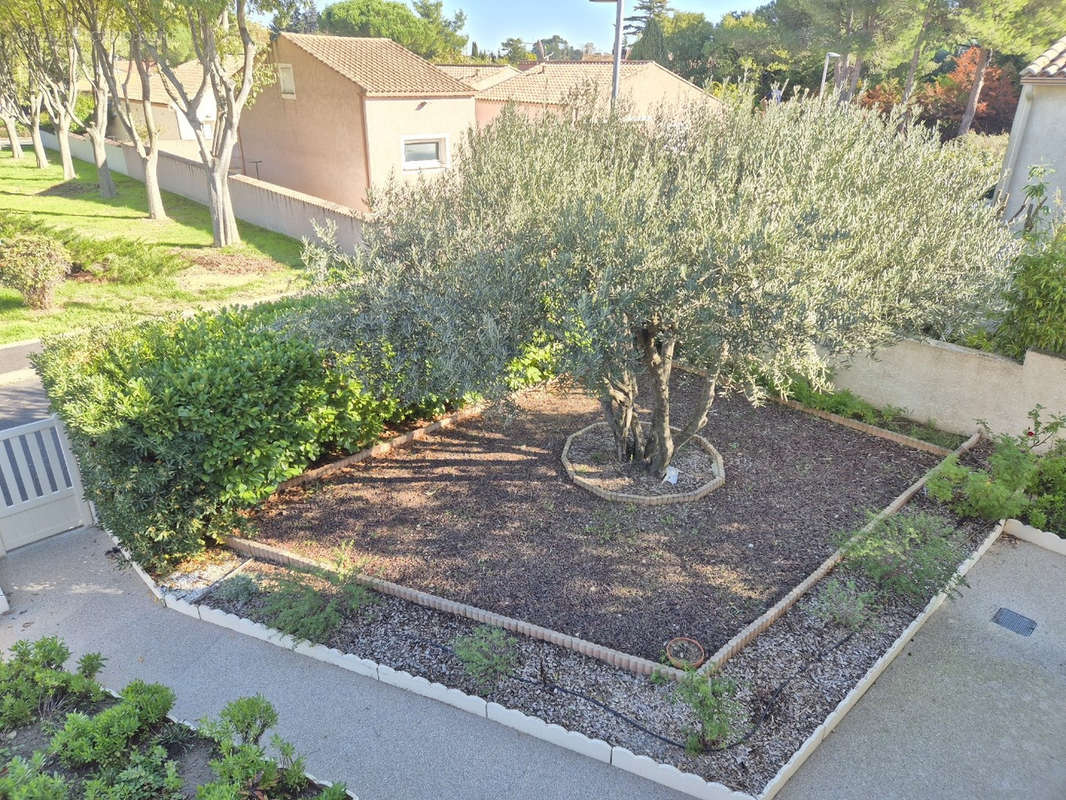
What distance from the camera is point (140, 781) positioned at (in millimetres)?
4332

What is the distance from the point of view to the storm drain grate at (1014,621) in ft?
22.5

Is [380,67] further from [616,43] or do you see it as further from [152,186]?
[616,43]

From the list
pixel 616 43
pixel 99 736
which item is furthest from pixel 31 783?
pixel 616 43

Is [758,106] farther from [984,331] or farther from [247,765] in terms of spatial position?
[247,765]

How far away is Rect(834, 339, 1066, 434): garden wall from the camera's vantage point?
31.2 ft

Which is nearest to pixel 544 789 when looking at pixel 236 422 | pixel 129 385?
pixel 236 422

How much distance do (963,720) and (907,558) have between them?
5.48 feet

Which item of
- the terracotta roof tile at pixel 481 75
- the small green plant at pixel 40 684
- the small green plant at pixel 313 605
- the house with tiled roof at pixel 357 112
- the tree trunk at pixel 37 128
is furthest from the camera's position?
the terracotta roof tile at pixel 481 75

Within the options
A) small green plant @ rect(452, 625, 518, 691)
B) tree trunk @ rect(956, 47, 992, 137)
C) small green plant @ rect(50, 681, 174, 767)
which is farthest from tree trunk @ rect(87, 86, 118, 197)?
tree trunk @ rect(956, 47, 992, 137)

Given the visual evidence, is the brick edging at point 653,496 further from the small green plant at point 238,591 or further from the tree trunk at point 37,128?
the tree trunk at point 37,128

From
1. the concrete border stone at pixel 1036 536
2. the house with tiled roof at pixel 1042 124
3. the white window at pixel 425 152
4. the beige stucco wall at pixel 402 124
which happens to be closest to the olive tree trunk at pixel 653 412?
the concrete border stone at pixel 1036 536

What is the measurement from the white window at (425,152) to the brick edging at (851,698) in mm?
20629

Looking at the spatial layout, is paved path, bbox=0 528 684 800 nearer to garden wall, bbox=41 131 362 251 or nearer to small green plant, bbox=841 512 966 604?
small green plant, bbox=841 512 966 604

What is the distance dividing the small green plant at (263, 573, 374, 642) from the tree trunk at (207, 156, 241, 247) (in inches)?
651
